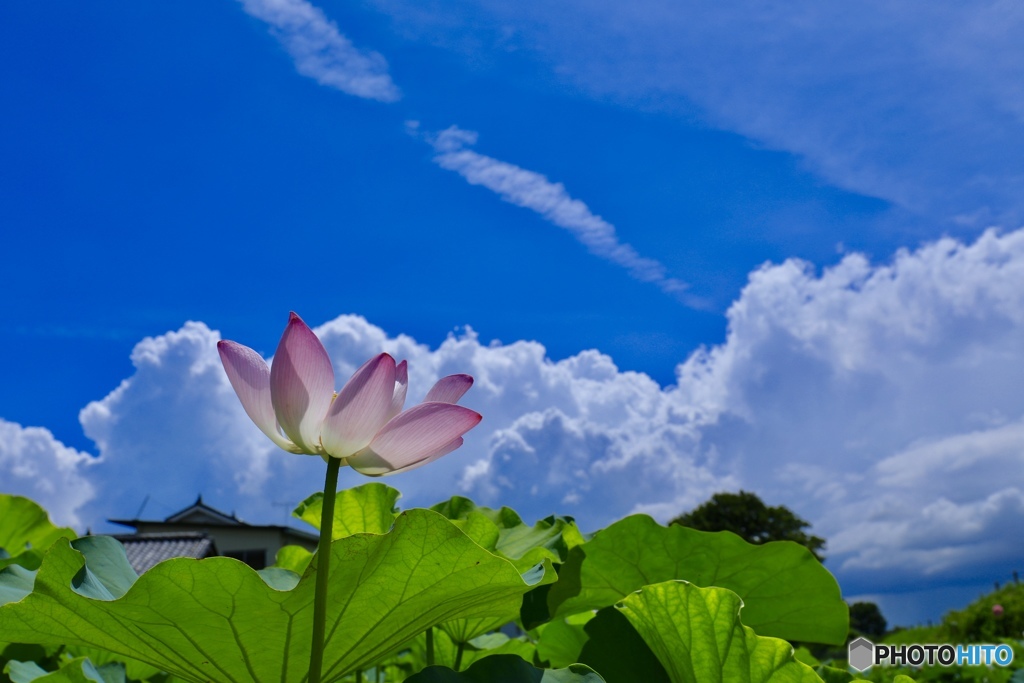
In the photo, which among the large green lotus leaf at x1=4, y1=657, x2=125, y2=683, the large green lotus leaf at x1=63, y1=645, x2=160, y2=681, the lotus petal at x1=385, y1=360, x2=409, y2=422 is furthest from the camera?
the large green lotus leaf at x1=63, y1=645, x2=160, y2=681

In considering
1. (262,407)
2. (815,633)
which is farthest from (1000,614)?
(262,407)

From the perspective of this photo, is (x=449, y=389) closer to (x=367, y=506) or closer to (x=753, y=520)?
(x=367, y=506)

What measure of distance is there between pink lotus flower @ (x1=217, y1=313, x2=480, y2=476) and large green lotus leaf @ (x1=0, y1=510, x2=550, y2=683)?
0.24ft

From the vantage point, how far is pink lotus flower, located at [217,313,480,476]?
2.39 feet

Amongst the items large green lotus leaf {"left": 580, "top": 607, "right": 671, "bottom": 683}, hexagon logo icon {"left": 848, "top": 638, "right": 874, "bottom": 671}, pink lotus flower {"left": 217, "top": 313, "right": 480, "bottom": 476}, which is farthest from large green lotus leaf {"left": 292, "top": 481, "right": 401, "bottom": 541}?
hexagon logo icon {"left": 848, "top": 638, "right": 874, "bottom": 671}

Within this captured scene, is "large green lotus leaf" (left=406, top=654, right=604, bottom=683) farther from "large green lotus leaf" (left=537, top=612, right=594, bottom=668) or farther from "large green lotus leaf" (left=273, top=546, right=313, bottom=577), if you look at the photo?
"large green lotus leaf" (left=273, top=546, right=313, bottom=577)

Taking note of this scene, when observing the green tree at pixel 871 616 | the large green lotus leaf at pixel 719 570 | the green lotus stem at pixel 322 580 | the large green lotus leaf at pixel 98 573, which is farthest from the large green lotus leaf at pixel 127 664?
the green tree at pixel 871 616

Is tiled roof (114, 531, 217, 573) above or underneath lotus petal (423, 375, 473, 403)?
above

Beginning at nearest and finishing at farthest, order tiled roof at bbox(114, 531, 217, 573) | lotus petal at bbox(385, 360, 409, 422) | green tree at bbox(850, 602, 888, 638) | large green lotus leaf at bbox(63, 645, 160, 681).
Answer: lotus petal at bbox(385, 360, 409, 422)
large green lotus leaf at bbox(63, 645, 160, 681)
tiled roof at bbox(114, 531, 217, 573)
green tree at bbox(850, 602, 888, 638)

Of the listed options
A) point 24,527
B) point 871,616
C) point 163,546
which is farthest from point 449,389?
point 871,616

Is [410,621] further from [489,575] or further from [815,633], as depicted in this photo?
[815,633]

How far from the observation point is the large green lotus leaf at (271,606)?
0.70 m

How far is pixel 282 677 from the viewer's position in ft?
2.65

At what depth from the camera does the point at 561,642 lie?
1.20 meters
